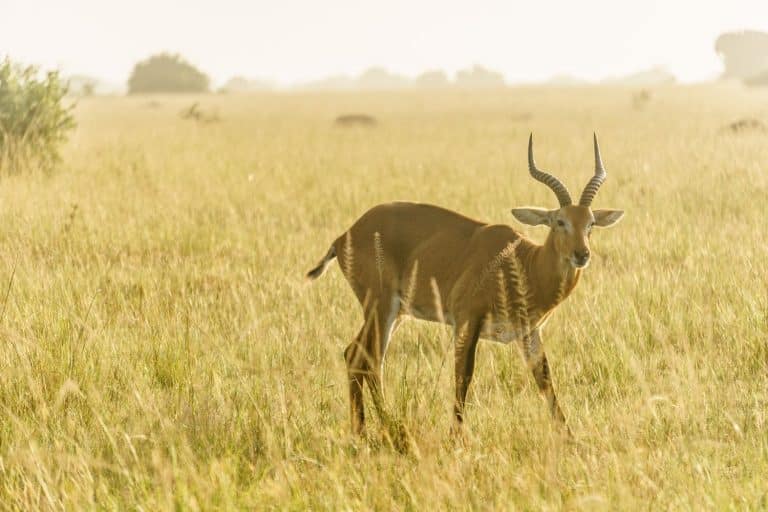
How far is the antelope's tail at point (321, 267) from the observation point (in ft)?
18.5

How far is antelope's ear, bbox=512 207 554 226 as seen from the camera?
510 centimetres

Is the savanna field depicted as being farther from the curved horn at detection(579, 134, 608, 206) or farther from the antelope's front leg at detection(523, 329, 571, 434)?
the curved horn at detection(579, 134, 608, 206)

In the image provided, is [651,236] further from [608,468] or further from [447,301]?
[608,468]

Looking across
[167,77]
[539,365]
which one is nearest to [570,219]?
[539,365]

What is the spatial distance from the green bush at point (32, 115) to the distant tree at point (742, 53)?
10331cm

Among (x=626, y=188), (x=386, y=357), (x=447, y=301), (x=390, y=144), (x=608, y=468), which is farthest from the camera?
(x=390, y=144)

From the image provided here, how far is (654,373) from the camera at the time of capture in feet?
17.4

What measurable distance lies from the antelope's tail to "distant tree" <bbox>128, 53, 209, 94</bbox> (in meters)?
72.5

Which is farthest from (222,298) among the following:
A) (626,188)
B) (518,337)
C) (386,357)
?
(626,188)

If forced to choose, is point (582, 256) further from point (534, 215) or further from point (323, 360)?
point (323, 360)

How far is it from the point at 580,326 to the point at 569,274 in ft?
4.83

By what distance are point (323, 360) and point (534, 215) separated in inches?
61.6

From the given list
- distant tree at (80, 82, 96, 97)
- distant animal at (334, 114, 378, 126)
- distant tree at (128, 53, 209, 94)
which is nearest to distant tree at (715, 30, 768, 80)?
distant tree at (128, 53, 209, 94)

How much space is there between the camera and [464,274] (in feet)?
16.3
